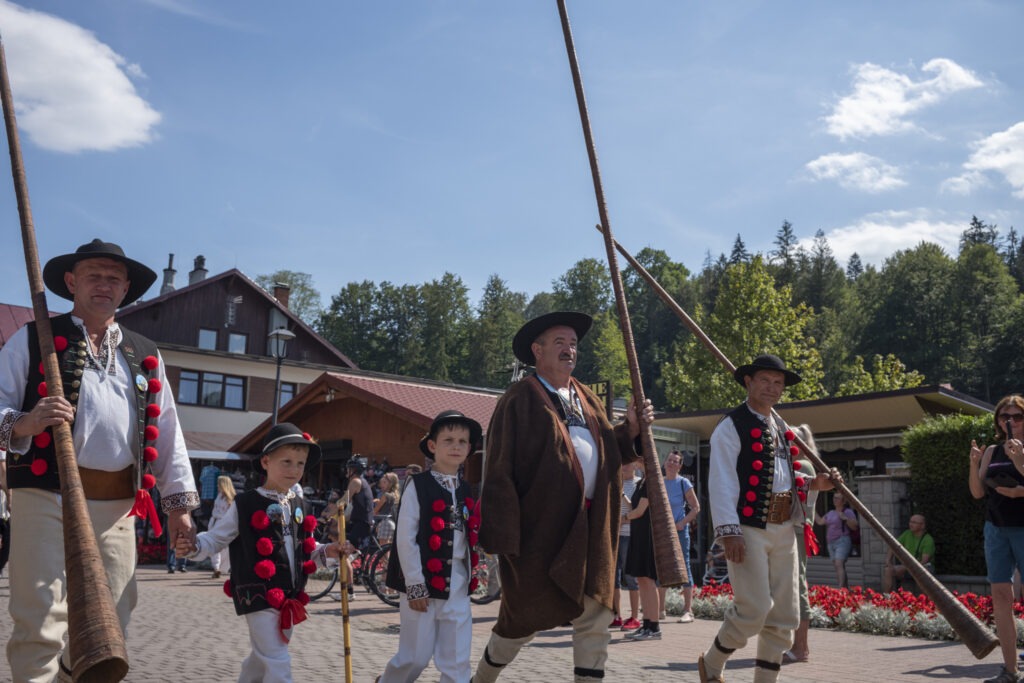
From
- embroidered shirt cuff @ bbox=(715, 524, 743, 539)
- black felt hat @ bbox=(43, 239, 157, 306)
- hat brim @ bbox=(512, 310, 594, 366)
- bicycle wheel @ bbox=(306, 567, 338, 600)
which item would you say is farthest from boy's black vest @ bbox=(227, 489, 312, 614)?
bicycle wheel @ bbox=(306, 567, 338, 600)

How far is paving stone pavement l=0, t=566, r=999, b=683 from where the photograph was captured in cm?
719

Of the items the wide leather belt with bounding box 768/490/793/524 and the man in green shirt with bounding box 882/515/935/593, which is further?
the man in green shirt with bounding box 882/515/935/593

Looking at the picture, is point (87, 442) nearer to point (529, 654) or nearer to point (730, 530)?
point (730, 530)

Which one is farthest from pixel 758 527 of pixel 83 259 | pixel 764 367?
pixel 83 259

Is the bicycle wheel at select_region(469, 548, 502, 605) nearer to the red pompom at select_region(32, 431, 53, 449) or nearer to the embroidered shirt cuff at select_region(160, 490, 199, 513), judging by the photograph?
the embroidered shirt cuff at select_region(160, 490, 199, 513)

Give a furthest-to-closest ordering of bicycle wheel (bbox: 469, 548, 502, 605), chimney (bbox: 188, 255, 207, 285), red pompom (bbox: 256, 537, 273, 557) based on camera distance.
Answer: chimney (bbox: 188, 255, 207, 285), bicycle wheel (bbox: 469, 548, 502, 605), red pompom (bbox: 256, 537, 273, 557)

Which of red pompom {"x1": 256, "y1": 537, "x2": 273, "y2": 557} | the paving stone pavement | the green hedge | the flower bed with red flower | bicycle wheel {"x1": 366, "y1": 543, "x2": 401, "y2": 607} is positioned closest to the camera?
red pompom {"x1": 256, "y1": 537, "x2": 273, "y2": 557}

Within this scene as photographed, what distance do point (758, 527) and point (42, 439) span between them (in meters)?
3.87

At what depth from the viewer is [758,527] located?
5711 millimetres

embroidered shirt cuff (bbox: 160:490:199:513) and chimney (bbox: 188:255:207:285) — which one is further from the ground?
chimney (bbox: 188:255:207:285)

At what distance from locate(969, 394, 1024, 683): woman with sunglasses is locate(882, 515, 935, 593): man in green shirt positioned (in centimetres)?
565

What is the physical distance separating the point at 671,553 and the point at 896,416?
51.3ft

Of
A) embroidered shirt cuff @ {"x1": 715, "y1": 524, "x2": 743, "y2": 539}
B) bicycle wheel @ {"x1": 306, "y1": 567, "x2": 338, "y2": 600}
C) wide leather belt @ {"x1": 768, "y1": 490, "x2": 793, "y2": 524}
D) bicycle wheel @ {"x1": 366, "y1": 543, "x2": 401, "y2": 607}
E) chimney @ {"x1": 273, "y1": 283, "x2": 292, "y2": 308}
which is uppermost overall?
chimney @ {"x1": 273, "y1": 283, "x2": 292, "y2": 308}

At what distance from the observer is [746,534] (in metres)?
5.70
